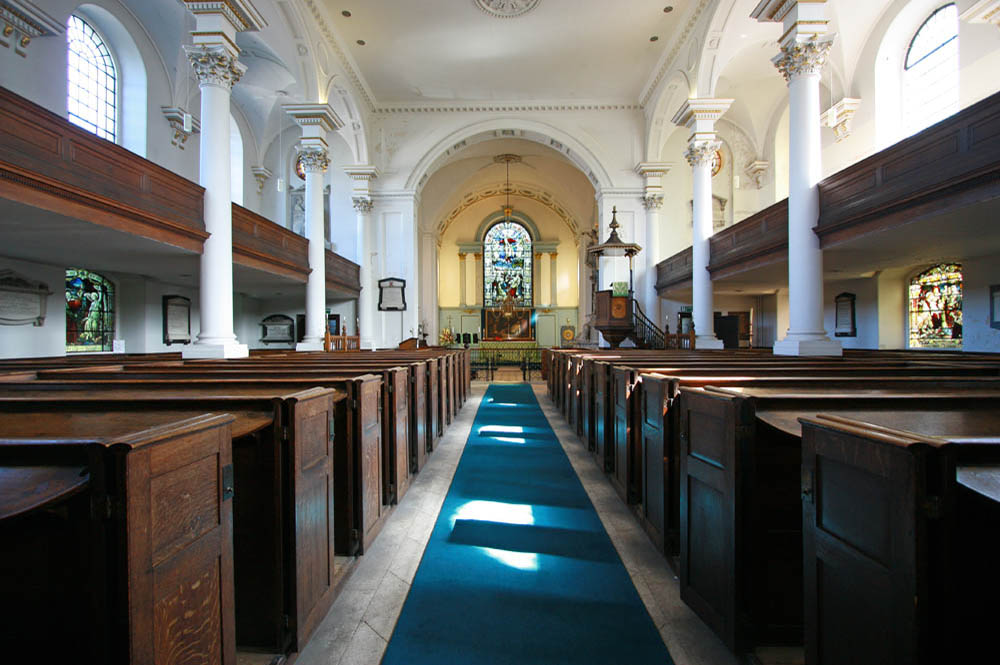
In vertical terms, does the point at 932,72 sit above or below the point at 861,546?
above

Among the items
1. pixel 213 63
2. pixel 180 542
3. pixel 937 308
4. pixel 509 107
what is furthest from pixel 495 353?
pixel 180 542

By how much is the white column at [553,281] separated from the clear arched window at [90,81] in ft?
56.8

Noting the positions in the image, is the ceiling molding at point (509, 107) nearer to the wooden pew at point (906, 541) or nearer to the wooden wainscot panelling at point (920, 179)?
the wooden wainscot panelling at point (920, 179)

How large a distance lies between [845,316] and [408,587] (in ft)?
44.2

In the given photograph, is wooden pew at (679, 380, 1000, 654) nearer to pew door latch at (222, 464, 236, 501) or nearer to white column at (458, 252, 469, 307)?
pew door latch at (222, 464, 236, 501)

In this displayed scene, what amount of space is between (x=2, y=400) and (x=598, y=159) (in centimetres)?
1534

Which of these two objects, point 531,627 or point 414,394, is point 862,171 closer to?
point 414,394

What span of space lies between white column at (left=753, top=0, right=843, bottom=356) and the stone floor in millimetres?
5111

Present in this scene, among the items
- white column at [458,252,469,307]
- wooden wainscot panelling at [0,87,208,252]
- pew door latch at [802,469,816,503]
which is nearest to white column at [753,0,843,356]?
pew door latch at [802,469,816,503]

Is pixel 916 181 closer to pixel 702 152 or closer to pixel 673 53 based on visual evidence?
pixel 702 152

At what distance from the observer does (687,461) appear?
2.36 metres

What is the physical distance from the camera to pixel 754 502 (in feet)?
6.49

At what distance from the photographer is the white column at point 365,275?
50.8 feet

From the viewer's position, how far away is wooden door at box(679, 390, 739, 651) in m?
1.97
